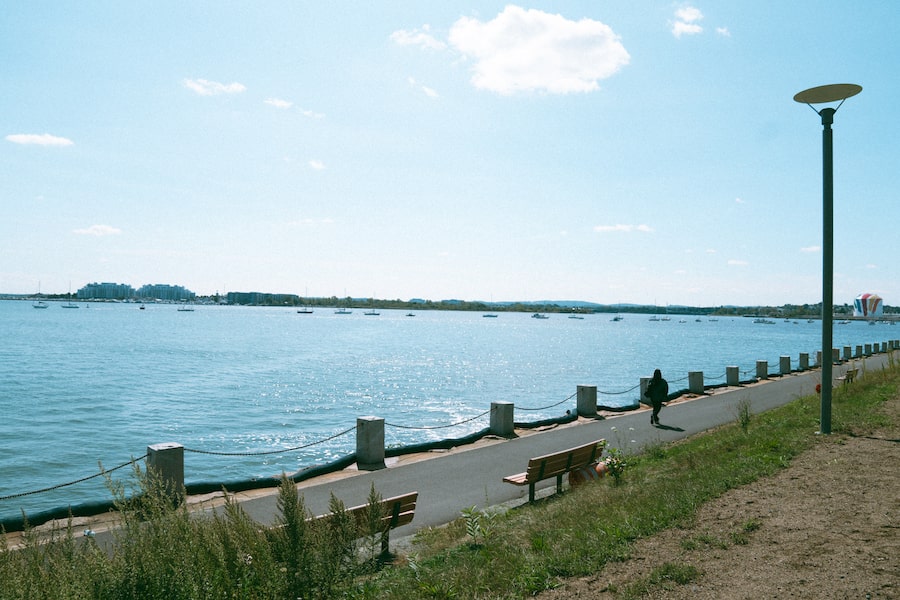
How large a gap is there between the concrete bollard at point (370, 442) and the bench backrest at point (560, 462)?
353 cm

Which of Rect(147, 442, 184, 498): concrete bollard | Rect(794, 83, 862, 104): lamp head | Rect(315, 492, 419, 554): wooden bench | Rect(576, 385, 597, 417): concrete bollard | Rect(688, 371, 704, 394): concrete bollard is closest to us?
Rect(315, 492, 419, 554): wooden bench

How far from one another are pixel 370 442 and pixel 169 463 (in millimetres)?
3589

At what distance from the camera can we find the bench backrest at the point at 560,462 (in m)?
8.35

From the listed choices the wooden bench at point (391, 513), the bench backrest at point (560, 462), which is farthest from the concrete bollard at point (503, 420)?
the wooden bench at point (391, 513)

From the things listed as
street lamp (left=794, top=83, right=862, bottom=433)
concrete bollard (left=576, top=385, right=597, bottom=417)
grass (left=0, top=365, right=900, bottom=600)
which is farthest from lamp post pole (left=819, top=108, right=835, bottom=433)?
concrete bollard (left=576, top=385, right=597, bottom=417)

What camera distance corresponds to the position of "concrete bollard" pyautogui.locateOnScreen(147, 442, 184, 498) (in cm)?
876

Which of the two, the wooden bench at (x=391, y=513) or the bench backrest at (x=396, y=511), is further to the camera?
the bench backrest at (x=396, y=511)

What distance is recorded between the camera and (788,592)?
169 inches

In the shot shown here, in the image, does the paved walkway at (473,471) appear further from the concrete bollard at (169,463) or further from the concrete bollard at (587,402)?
the concrete bollard at (169,463)

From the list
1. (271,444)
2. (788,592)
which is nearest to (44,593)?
(788,592)

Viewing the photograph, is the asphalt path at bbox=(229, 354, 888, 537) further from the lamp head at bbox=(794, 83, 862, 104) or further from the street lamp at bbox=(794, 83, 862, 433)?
the lamp head at bbox=(794, 83, 862, 104)

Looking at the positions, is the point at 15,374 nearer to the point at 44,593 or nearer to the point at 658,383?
the point at 658,383

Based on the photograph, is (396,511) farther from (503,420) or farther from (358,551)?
(503,420)

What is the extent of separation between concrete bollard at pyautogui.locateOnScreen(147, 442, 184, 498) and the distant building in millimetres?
48633
